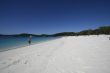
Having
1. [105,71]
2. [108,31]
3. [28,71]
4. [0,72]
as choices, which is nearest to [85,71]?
[105,71]

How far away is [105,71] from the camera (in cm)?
380

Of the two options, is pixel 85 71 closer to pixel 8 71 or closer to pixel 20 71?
pixel 20 71

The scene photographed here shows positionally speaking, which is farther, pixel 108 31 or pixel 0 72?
pixel 108 31

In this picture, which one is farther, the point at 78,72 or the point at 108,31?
the point at 108,31

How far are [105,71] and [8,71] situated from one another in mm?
4399

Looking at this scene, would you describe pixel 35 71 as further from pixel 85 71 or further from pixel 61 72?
pixel 85 71

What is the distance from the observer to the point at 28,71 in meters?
3.95

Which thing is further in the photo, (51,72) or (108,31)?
(108,31)

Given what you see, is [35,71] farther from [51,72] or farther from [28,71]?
[51,72]

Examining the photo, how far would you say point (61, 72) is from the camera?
3.79 meters

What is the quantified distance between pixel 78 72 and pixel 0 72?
3541 millimetres

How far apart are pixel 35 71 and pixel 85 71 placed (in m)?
2.27

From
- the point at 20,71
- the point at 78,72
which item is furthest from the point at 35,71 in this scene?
the point at 78,72

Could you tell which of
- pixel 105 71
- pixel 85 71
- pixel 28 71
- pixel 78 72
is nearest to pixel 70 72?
pixel 78 72
